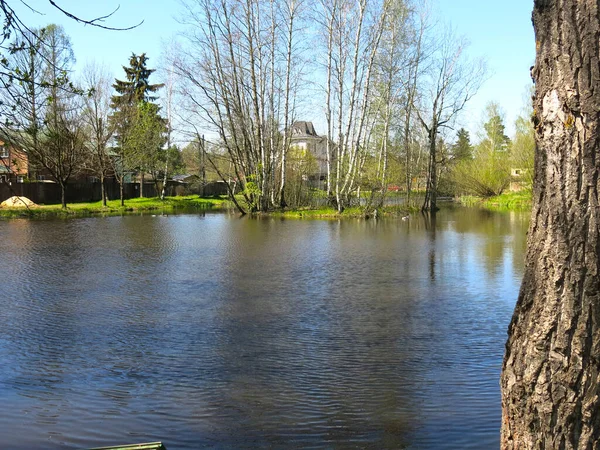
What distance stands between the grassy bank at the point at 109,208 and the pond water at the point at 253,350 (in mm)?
12723

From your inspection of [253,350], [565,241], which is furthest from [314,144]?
[565,241]

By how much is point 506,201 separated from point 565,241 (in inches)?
1702

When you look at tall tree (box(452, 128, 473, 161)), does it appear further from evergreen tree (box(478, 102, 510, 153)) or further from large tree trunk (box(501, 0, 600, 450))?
large tree trunk (box(501, 0, 600, 450))

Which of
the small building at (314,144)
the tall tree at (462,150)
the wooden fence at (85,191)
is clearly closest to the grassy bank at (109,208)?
the wooden fence at (85,191)

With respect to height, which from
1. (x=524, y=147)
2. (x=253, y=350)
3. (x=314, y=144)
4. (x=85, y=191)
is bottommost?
(x=253, y=350)

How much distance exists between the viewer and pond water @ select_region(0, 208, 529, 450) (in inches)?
183

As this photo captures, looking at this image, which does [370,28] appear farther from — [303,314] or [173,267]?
[303,314]

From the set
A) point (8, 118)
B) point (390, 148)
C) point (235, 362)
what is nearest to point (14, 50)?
point (8, 118)

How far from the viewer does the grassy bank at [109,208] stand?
2948 cm

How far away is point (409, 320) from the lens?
26.1ft

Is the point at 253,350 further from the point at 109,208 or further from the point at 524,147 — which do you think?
the point at 524,147

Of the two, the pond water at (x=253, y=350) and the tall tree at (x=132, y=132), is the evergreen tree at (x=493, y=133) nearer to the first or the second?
the tall tree at (x=132, y=132)

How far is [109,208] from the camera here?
34.3 metres

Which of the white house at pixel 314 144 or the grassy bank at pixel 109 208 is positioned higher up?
the white house at pixel 314 144
